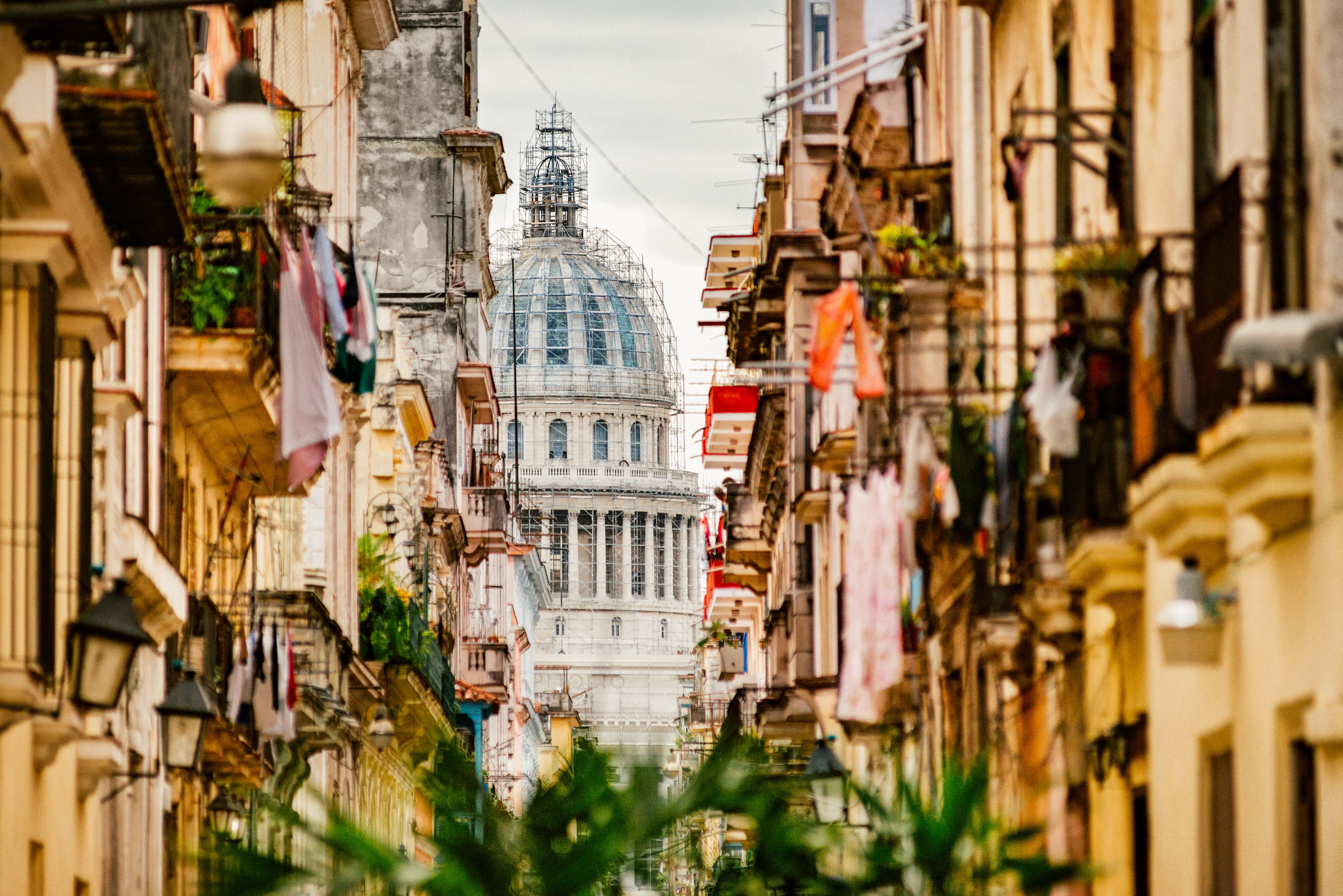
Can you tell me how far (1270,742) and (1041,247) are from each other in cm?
539

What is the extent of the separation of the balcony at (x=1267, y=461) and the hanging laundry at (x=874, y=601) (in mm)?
13468

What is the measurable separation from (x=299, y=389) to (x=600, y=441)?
6216 inches

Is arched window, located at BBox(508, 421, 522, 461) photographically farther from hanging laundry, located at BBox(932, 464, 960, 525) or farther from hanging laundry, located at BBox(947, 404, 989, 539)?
hanging laundry, located at BBox(947, 404, 989, 539)

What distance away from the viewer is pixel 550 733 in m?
126

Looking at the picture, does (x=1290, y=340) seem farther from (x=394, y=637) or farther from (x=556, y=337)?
(x=556, y=337)

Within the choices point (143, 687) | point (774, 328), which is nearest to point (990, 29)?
point (143, 687)

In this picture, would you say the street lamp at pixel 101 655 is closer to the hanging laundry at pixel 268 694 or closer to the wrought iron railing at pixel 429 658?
the hanging laundry at pixel 268 694

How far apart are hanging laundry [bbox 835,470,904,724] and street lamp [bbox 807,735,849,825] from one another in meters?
0.70

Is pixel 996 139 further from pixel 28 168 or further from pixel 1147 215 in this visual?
pixel 28 168

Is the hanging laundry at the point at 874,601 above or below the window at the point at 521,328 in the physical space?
below

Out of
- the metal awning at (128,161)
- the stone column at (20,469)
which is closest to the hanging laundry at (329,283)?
the metal awning at (128,161)

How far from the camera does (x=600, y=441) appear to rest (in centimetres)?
18050

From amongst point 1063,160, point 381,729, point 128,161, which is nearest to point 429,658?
point 381,729

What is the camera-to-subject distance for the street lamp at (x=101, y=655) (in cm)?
1385
